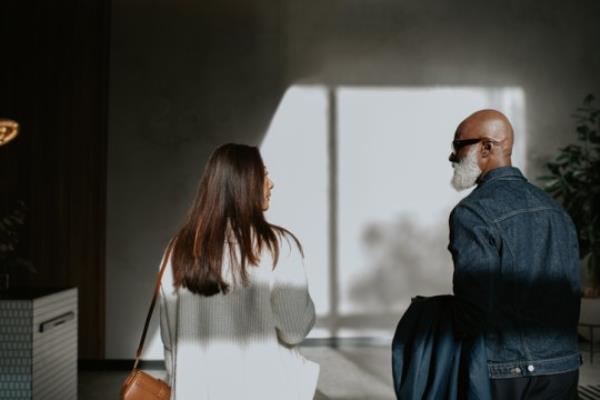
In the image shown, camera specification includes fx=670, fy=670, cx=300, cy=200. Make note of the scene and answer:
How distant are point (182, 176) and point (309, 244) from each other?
1.22 metres

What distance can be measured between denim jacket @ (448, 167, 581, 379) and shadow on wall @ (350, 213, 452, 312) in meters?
4.37

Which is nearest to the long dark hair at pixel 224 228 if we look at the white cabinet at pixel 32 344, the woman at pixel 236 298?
the woman at pixel 236 298

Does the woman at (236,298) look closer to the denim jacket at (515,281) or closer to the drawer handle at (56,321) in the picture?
the denim jacket at (515,281)

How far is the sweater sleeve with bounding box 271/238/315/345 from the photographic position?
4.93ft

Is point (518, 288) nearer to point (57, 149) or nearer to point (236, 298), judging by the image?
point (236, 298)

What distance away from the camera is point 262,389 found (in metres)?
1.52

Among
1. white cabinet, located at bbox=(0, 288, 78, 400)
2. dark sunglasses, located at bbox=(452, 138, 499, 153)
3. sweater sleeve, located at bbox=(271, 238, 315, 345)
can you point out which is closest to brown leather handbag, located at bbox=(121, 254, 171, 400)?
sweater sleeve, located at bbox=(271, 238, 315, 345)

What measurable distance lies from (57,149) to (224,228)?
4.17m

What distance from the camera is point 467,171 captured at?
61.2 inches

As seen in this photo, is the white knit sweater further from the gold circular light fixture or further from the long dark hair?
the gold circular light fixture

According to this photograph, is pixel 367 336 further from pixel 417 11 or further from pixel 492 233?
pixel 492 233

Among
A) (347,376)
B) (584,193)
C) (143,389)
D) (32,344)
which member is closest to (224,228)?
(143,389)

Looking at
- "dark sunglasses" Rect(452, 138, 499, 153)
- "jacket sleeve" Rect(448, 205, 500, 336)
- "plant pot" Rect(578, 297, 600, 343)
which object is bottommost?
"plant pot" Rect(578, 297, 600, 343)

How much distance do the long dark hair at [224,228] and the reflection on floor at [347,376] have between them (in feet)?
9.40
